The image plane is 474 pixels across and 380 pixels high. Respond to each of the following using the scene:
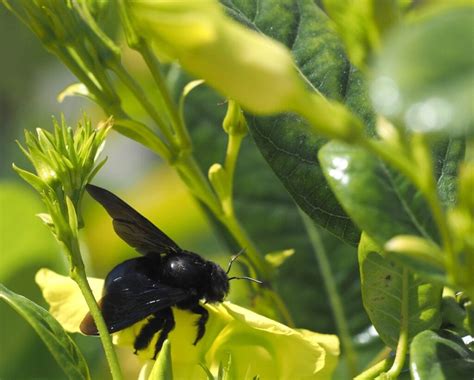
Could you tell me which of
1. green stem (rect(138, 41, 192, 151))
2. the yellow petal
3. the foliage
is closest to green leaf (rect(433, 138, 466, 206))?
the foliage

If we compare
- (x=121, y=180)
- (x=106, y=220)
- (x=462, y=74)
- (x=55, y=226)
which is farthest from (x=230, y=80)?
(x=121, y=180)

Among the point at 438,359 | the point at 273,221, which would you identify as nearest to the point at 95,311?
the point at 438,359

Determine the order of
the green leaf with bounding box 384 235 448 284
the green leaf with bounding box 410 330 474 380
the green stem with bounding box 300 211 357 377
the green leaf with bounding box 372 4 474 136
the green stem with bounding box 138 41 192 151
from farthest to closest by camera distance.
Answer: the green stem with bounding box 300 211 357 377 < the green stem with bounding box 138 41 192 151 < the green leaf with bounding box 410 330 474 380 < the green leaf with bounding box 384 235 448 284 < the green leaf with bounding box 372 4 474 136

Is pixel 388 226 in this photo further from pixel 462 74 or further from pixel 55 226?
pixel 55 226

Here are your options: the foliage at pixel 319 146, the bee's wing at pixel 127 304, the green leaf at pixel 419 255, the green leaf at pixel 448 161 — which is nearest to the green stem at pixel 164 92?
the foliage at pixel 319 146

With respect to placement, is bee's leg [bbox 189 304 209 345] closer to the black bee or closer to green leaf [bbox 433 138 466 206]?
the black bee

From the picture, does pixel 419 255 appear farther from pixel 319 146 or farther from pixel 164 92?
pixel 164 92
